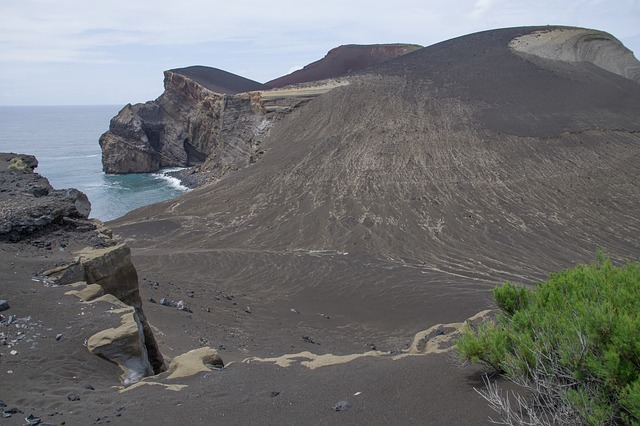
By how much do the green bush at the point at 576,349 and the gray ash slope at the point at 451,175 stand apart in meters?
11.5

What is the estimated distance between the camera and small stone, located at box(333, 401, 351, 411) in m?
5.52

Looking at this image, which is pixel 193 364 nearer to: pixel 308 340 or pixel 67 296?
pixel 67 296

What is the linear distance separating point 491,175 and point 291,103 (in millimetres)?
15526

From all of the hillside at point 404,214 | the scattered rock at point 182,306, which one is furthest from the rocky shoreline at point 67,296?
the scattered rock at point 182,306

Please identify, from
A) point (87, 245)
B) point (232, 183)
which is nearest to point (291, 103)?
point (232, 183)

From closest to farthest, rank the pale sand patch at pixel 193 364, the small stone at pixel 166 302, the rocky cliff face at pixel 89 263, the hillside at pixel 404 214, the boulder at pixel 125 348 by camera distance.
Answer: the pale sand patch at pixel 193 364 < the boulder at pixel 125 348 < the rocky cliff face at pixel 89 263 < the hillside at pixel 404 214 < the small stone at pixel 166 302

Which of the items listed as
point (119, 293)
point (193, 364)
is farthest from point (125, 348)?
point (119, 293)

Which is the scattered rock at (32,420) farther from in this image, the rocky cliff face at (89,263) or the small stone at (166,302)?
the small stone at (166,302)

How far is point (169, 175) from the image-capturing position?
2106 inches

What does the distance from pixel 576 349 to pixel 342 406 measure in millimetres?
2207

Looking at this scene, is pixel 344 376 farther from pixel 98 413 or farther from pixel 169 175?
pixel 169 175

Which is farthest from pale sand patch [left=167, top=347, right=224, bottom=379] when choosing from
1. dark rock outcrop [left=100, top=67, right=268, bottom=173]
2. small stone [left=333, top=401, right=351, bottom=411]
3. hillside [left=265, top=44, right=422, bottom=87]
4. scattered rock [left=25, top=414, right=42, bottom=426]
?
hillside [left=265, top=44, right=422, bottom=87]

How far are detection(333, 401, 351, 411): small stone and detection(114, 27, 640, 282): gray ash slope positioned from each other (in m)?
12.4

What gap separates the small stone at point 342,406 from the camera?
5523 millimetres
